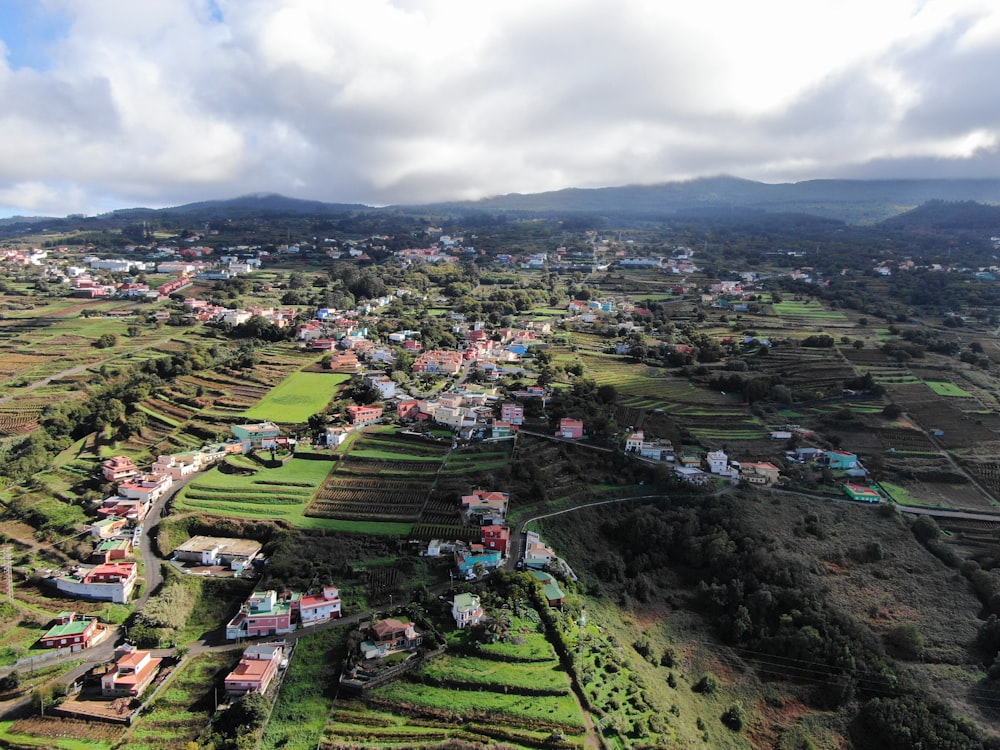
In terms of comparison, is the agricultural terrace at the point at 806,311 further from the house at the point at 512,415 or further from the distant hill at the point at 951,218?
the distant hill at the point at 951,218

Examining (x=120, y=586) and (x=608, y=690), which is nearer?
(x=608, y=690)

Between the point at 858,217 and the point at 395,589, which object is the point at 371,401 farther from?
the point at 858,217

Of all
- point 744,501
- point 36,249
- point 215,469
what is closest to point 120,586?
point 215,469

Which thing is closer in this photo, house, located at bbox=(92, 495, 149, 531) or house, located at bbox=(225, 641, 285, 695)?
house, located at bbox=(225, 641, 285, 695)

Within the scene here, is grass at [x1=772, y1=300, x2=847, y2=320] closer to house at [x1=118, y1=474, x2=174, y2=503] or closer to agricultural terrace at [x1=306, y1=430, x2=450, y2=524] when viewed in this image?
agricultural terrace at [x1=306, y1=430, x2=450, y2=524]

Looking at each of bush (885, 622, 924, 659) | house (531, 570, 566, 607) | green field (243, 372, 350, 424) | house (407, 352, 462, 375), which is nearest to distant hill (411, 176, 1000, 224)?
house (407, 352, 462, 375)

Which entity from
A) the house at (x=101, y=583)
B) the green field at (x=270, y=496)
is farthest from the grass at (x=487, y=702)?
the house at (x=101, y=583)
